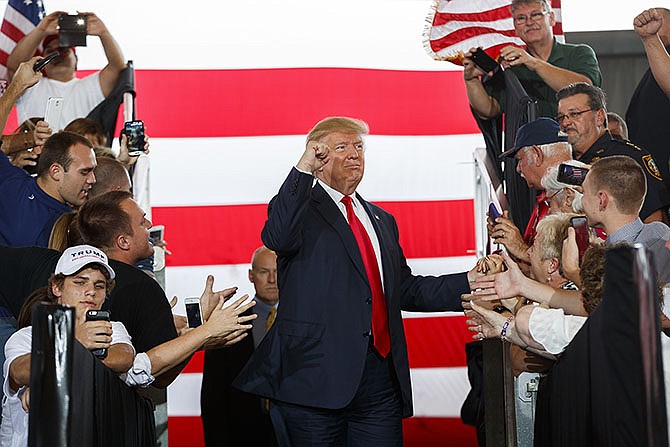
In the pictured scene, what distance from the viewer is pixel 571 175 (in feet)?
11.1

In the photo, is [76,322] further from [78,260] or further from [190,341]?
[190,341]

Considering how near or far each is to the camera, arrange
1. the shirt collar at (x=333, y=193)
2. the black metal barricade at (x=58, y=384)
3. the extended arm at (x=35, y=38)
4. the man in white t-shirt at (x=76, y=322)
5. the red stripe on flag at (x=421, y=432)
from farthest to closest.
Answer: the red stripe on flag at (x=421, y=432) < the extended arm at (x=35, y=38) < the shirt collar at (x=333, y=193) < the man in white t-shirt at (x=76, y=322) < the black metal barricade at (x=58, y=384)

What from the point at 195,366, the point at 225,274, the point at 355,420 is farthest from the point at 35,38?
the point at 355,420

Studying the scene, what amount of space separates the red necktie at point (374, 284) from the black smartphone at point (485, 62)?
3.88 ft

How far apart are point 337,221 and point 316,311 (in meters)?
0.30

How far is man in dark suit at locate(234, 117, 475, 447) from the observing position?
3396mm

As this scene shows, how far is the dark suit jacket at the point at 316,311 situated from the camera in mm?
3396

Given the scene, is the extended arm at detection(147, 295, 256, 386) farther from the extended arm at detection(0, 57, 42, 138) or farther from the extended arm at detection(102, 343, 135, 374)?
the extended arm at detection(0, 57, 42, 138)

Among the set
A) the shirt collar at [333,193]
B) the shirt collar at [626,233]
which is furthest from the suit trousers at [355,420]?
the shirt collar at [626,233]

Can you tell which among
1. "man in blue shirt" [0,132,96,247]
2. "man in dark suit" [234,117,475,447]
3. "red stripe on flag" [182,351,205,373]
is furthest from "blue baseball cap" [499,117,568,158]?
"red stripe on flag" [182,351,205,373]

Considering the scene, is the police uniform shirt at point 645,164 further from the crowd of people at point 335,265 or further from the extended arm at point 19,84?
the extended arm at point 19,84

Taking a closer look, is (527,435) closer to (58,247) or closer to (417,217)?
(58,247)

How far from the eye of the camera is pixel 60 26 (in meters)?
5.00

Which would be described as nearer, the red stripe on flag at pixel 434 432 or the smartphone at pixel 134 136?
the smartphone at pixel 134 136
